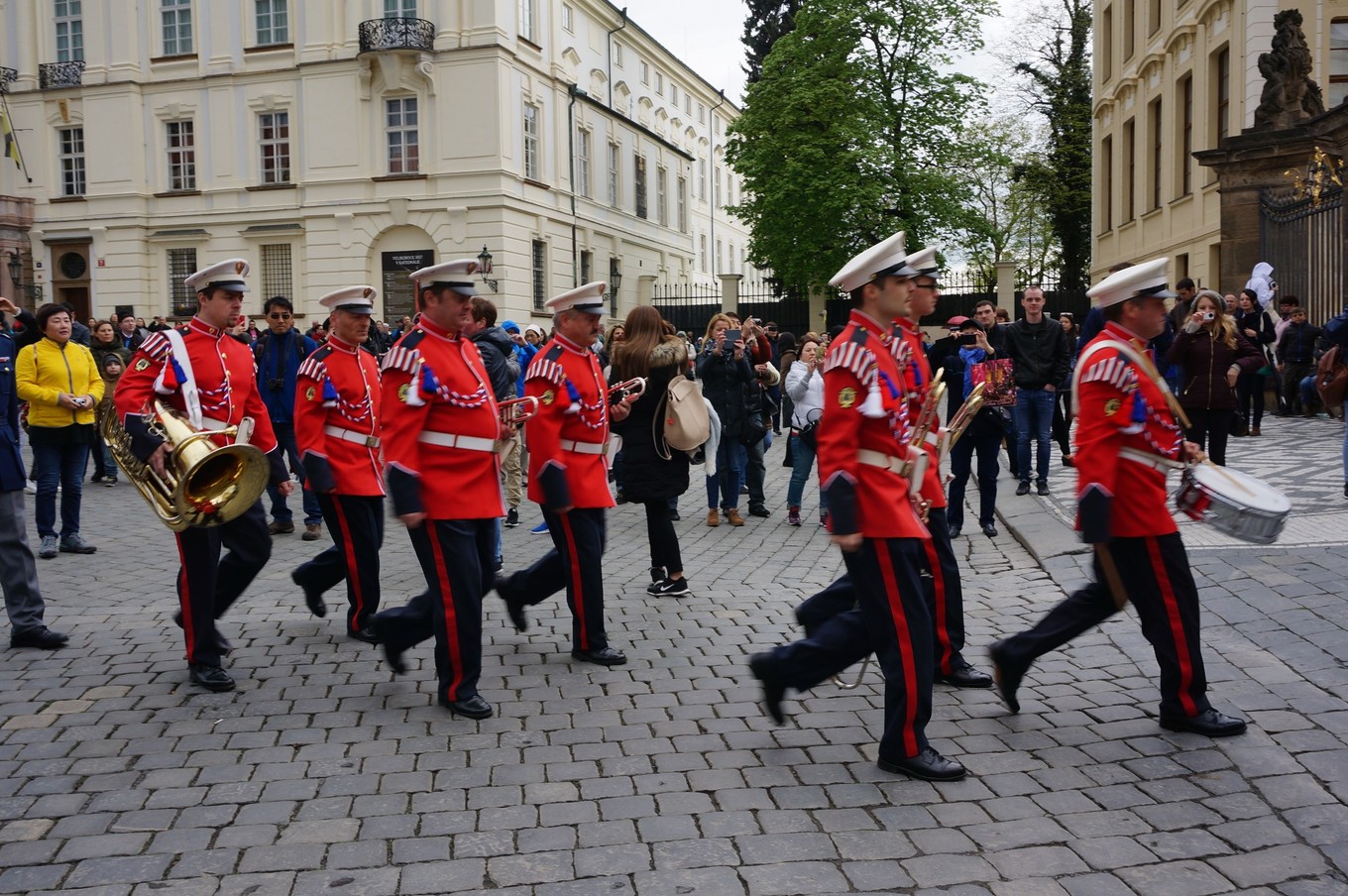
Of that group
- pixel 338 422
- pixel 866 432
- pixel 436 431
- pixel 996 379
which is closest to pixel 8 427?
pixel 338 422

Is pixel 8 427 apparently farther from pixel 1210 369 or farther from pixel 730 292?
pixel 730 292

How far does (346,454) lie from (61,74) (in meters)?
39.1

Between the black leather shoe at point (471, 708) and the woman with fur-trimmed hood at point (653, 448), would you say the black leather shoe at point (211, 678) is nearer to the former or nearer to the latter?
the black leather shoe at point (471, 708)

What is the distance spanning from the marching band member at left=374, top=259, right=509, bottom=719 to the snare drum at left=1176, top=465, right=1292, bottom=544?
3035 millimetres

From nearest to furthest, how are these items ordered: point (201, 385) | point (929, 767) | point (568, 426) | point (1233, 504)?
point (929, 767)
point (1233, 504)
point (201, 385)
point (568, 426)

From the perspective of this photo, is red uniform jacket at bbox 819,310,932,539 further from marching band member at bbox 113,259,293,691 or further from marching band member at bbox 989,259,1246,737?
marching band member at bbox 113,259,293,691

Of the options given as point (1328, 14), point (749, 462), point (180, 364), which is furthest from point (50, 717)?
point (1328, 14)

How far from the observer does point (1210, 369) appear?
10.9 metres

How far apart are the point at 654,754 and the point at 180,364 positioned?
3.09 meters

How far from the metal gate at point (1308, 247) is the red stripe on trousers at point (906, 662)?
49.3ft

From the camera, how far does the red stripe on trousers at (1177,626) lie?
16.8ft

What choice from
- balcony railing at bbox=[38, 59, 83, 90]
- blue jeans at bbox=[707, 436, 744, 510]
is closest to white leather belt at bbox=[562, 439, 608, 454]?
blue jeans at bbox=[707, 436, 744, 510]

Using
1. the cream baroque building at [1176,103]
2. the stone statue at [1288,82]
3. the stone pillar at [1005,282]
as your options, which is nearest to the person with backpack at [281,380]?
the cream baroque building at [1176,103]

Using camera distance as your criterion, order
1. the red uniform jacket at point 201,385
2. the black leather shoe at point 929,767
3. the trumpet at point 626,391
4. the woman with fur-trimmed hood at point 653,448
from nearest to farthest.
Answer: the black leather shoe at point 929,767, the red uniform jacket at point 201,385, the trumpet at point 626,391, the woman with fur-trimmed hood at point 653,448
